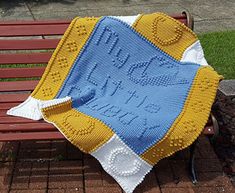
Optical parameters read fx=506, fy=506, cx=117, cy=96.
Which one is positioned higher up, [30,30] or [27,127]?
[30,30]

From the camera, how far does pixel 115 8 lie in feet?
23.7

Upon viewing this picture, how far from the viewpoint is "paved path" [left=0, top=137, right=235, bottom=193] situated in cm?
348

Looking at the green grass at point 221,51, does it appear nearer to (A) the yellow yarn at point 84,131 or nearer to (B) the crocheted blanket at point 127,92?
(B) the crocheted blanket at point 127,92

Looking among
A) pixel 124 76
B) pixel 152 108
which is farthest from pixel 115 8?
pixel 152 108

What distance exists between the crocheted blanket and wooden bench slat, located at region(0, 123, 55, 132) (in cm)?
7

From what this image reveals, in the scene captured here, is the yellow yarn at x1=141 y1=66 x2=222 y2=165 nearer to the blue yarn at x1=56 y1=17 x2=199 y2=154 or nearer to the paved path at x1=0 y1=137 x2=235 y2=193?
the blue yarn at x1=56 y1=17 x2=199 y2=154

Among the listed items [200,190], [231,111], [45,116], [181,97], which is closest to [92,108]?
[45,116]

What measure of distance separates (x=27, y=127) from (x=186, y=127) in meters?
1.05

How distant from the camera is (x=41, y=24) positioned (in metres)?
3.89

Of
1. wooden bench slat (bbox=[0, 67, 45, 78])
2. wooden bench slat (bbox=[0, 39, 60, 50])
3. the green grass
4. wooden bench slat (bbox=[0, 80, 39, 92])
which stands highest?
wooden bench slat (bbox=[0, 39, 60, 50])

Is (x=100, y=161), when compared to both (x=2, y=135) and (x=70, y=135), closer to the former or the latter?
(x=70, y=135)

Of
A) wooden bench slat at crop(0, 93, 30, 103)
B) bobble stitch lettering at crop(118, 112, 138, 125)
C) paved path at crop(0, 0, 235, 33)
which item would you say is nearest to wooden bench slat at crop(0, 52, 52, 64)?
wooden bench slat at crop(0, 93, 30, 103)

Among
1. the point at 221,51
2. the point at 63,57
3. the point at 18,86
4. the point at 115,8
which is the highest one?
the point at 63,57

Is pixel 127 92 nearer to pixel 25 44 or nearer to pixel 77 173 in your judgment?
pixel 77 173
